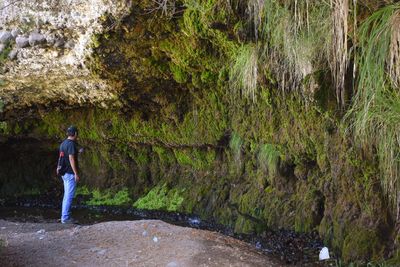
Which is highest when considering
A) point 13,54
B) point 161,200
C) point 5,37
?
point 5,37

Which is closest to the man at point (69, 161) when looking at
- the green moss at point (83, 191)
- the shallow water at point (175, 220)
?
the shallow water at point (175, 220)

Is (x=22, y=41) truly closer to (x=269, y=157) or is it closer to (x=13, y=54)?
(x=13, y=54)

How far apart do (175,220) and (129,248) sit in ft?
14.2

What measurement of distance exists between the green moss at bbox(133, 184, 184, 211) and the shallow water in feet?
0.79

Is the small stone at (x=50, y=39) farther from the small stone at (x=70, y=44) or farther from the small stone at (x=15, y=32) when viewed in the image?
the small stone at (x=15, y=32)

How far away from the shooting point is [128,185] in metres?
14.2

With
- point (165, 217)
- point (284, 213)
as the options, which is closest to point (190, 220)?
point (165, 217)

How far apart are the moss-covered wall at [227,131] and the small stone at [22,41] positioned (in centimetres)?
131

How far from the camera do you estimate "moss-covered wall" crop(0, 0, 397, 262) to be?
6602mm

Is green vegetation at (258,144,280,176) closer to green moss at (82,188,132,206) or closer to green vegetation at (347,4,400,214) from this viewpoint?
green vegetation at (347,4,400,214)

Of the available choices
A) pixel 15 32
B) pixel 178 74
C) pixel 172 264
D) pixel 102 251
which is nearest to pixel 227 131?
pixel 178 74

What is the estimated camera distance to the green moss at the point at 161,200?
12.1 metres

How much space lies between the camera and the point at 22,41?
1015 cm

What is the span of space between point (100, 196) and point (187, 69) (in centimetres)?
565
